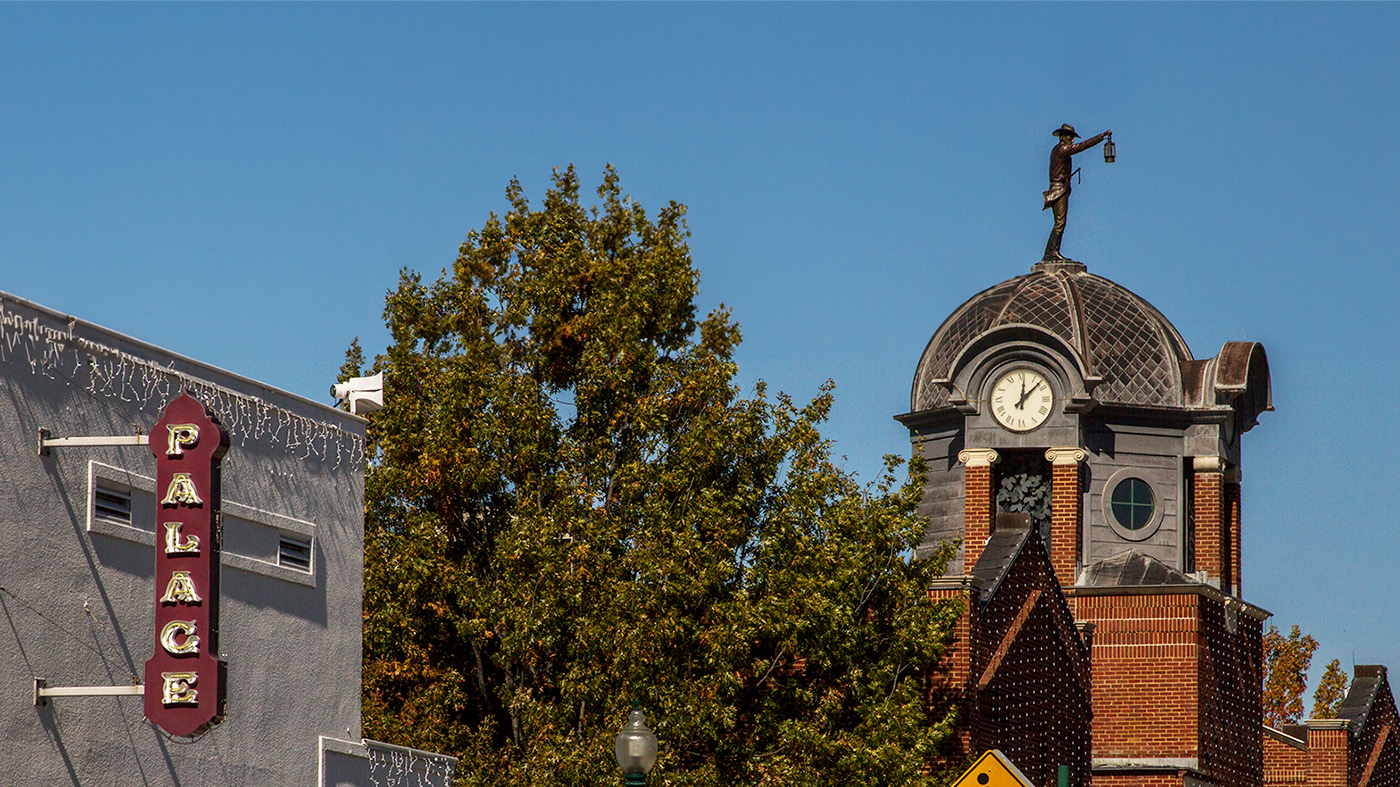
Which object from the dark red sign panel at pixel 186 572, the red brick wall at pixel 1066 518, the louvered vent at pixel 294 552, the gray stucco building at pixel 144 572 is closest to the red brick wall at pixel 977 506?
the red brick wall at pixel 1066 518

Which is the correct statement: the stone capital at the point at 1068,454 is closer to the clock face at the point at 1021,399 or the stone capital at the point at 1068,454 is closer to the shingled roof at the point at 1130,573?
the clock face at the point at 1021,399

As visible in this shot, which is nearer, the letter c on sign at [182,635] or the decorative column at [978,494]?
the letter c on sign at [182,635]

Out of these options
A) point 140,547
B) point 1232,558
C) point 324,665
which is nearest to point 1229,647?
point 1232,558

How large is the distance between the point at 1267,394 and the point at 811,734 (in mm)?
14254

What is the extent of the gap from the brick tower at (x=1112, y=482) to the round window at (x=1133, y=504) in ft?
0.11

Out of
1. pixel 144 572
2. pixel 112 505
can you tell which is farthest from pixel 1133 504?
pixel 112 505

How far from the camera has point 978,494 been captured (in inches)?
1464

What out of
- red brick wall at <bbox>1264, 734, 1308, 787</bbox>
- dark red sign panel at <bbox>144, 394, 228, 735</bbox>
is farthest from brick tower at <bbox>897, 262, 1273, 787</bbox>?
dark red sign panel at <bbox>144, 394, 228, 735</bbox>

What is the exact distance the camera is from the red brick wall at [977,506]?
36844mm

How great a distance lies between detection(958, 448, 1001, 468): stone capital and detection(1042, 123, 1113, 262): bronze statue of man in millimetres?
4747

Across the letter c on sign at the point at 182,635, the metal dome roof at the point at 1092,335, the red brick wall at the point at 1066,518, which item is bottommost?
the letter c on sign at the point at 182,635

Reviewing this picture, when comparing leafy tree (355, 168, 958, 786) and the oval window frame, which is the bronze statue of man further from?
leafy tree (355, 168, 958, 786)

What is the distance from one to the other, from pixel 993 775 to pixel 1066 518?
21.6 m

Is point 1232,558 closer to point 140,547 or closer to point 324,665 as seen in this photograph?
point 324,665
